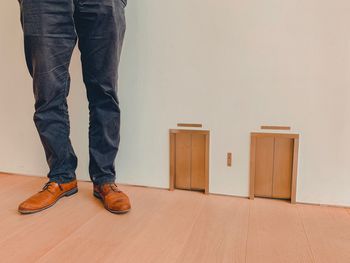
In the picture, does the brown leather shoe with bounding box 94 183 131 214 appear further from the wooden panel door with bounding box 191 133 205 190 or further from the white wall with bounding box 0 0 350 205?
the wooden panel door with bounding box 191 133 205 190

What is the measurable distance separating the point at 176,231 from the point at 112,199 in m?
0.27

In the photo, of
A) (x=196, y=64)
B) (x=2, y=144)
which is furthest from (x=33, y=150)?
(x=196, y=64)

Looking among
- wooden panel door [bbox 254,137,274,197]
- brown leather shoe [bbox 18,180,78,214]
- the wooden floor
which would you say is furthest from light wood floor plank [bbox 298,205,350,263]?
brown leather shoe [bbox 18,180,78,214]

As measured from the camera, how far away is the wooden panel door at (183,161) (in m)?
1.25

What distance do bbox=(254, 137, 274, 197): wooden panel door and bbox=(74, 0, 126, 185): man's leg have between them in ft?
1.79

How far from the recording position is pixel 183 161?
1.26 m

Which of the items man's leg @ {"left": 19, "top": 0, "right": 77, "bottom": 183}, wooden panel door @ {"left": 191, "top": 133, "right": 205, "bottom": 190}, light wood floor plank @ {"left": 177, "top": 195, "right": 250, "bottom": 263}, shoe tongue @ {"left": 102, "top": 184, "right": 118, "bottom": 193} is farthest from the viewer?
wooden panel door @ {"left": 191, "top": 133, "right": 205, "bottom": 190}

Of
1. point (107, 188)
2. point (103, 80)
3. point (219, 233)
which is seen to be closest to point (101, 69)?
point (103, 80)

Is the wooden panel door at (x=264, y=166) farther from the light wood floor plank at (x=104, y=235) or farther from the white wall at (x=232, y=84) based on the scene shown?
the light wood floor plank at (x=104, y=235)

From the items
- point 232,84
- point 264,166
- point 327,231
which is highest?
point 232,84

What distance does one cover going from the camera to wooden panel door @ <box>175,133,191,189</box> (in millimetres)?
1249

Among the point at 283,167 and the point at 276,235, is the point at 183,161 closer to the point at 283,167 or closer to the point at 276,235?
the point at 283,167

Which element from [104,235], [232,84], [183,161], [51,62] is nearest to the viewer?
[104,235]

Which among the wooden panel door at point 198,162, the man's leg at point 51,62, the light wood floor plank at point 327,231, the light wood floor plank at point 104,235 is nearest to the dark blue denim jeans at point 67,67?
the man's leg at point 51,62
